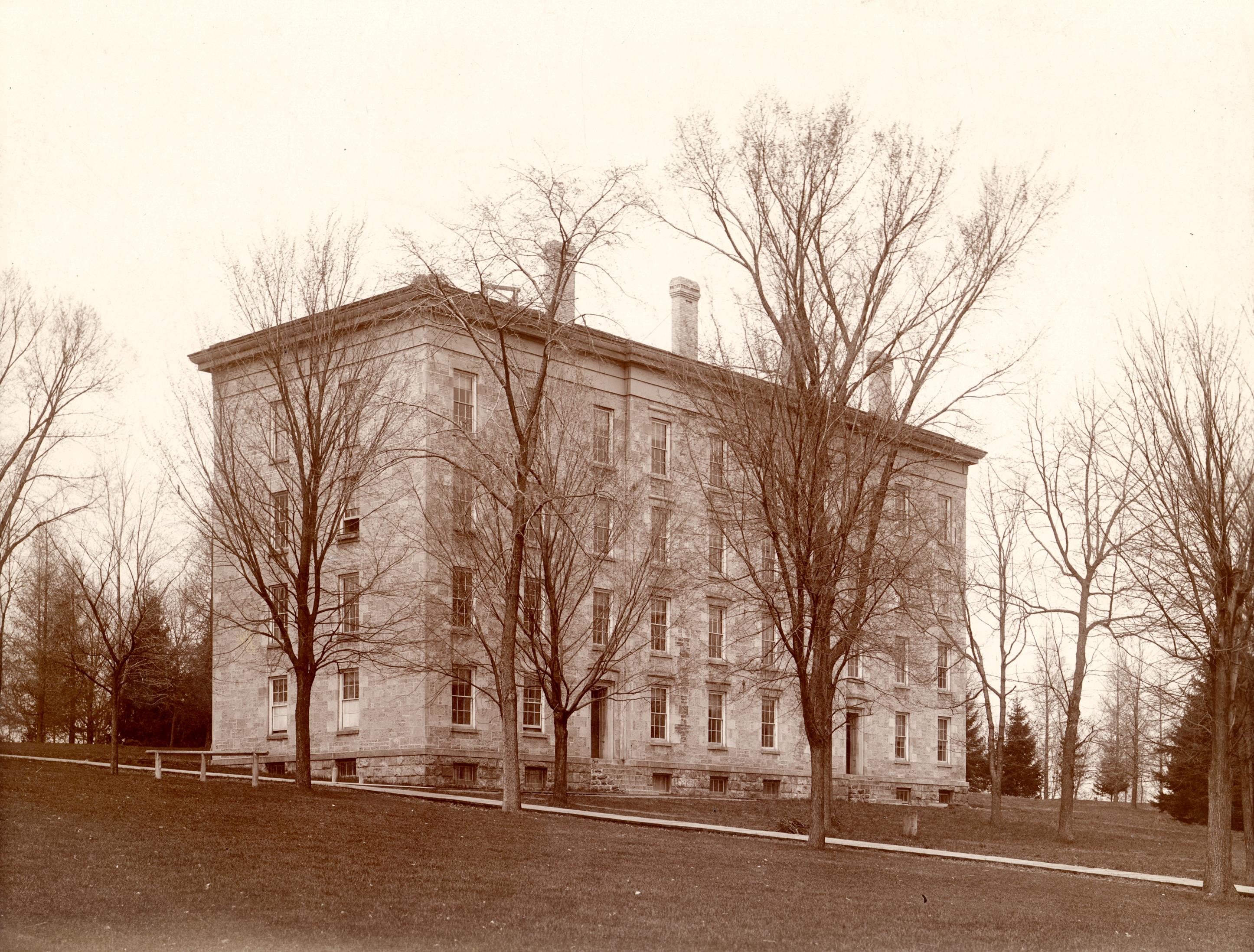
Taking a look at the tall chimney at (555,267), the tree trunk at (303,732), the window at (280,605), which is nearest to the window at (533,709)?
the window at (280,605)

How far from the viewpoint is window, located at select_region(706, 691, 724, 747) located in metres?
45.1

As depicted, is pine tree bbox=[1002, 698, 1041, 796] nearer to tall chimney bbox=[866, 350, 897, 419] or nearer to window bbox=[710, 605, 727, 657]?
window bbox=[710, 605, 727, 657]

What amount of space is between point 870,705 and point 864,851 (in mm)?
27470

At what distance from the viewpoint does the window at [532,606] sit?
28984 mm

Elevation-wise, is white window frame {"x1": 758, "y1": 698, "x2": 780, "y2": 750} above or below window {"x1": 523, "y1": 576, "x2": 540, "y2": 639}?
below

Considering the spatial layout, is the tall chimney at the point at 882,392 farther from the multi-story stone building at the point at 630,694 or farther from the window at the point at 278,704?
the window at the point at 278,704

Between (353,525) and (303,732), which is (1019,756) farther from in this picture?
(303,732)

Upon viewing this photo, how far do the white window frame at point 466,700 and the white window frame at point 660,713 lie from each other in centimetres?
725

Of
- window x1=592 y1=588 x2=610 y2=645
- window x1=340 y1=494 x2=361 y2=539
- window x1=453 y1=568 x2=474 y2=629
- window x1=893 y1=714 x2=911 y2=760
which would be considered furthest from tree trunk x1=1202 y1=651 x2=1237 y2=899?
window x1=893 y1=714 x2=911 y2=760

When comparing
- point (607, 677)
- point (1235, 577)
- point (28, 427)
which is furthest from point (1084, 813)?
point (28, 427)

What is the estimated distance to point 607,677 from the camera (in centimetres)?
4131

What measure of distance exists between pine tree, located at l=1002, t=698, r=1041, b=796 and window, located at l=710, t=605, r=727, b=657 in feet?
96.4

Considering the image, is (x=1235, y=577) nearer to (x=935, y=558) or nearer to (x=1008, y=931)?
(x=1008, y=931)

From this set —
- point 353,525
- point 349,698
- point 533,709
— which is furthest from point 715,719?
point 353,525
